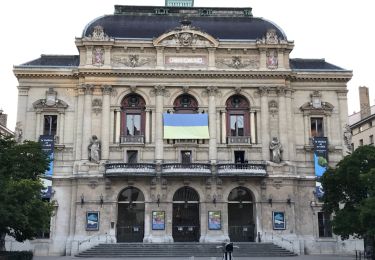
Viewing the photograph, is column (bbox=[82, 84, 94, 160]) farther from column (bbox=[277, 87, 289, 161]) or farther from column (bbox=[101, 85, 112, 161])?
column (bbox=[277, 87, 289, 161])

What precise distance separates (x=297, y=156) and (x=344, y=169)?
47.2ft

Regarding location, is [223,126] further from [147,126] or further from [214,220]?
[214,220]

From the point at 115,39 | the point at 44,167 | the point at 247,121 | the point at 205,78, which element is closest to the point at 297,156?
the point at 247,121

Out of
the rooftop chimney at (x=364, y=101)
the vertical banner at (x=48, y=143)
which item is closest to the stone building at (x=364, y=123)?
the rooftop chimney at (x=364, y=101)

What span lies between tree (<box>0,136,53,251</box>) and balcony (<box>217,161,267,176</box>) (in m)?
17.2

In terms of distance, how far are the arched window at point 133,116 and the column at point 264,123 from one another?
12.1m

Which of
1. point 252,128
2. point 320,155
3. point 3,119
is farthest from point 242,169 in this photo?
point 3,119

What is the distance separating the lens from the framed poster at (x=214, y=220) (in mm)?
49250

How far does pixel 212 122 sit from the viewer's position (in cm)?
5197

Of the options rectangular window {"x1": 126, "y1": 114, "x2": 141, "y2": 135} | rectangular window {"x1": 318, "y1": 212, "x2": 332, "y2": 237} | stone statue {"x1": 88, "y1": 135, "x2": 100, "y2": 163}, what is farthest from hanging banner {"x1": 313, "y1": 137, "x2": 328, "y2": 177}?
stone statue {"x1": 88, "y1": 135, "x2": 100, "y2": 163}

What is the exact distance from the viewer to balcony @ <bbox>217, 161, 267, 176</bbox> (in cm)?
4919

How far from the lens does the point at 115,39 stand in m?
52.8

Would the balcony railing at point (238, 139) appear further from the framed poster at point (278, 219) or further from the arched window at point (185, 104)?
the framed poster at point (278, 219)

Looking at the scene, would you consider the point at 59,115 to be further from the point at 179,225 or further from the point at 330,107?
the point at 330,107
